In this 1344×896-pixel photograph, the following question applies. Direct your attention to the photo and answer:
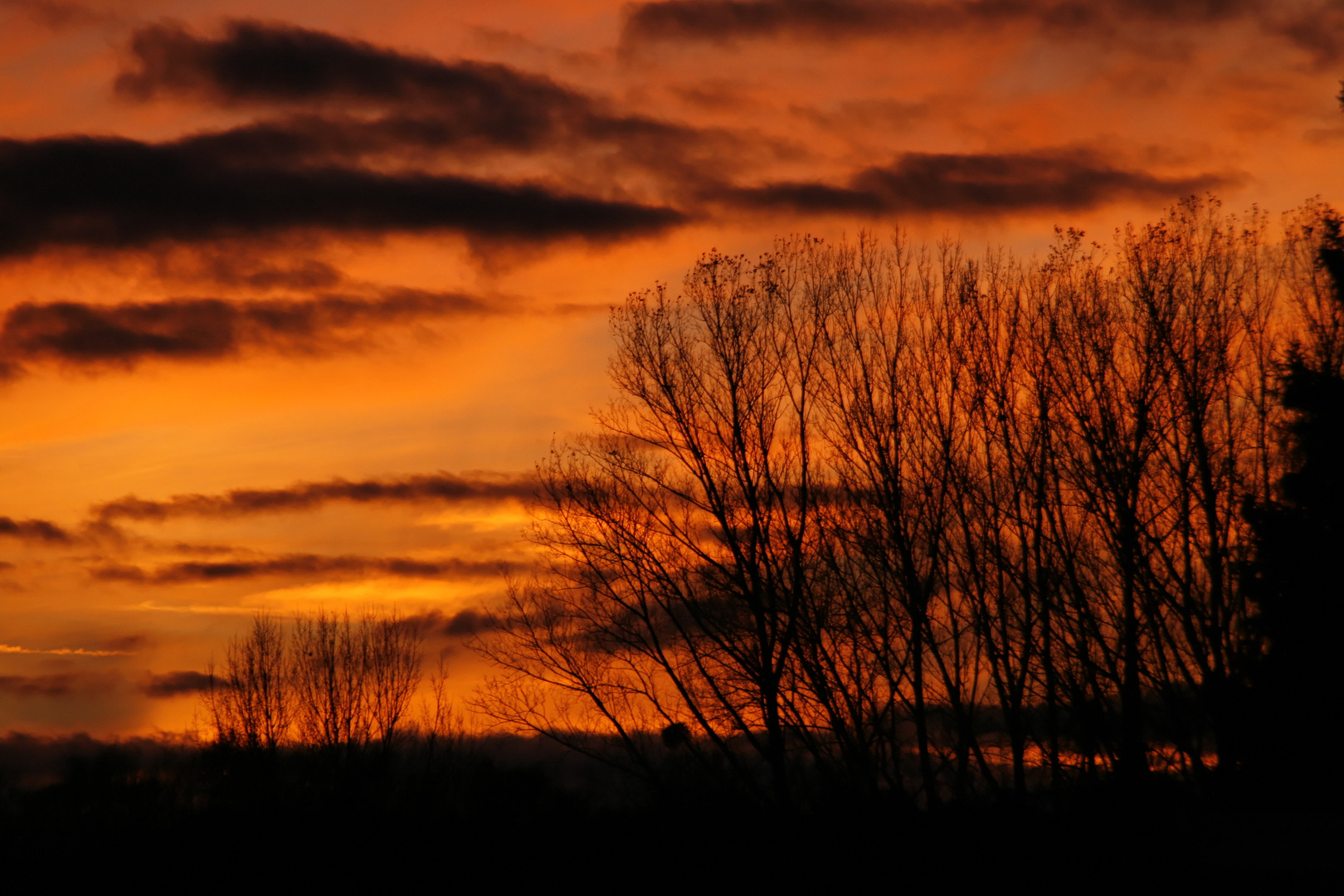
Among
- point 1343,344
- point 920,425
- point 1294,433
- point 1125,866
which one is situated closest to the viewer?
point 1125,866

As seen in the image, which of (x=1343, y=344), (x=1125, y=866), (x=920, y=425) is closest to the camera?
(x=1125, y=866)

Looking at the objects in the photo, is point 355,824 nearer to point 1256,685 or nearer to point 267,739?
point 1256,685

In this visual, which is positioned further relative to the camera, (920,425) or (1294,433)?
(920,425)

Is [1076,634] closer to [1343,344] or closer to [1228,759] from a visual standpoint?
[1228,759]

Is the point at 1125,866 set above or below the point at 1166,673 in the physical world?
below

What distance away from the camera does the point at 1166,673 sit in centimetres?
2072

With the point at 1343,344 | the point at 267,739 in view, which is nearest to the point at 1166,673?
the point at 1343,344

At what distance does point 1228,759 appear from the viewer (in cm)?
1842

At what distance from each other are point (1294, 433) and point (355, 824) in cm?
1685

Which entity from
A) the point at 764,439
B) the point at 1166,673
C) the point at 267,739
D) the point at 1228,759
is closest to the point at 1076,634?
the point at 1166,673

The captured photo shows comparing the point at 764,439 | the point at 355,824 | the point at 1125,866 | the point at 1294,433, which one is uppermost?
the point at 764,439

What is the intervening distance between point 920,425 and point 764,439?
3182 mm

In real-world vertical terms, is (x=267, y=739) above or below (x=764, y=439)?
below

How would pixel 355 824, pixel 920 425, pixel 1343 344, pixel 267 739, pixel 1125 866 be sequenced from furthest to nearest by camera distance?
pixel 267 739
pixel 920 425
pixel 1343 344
pixel 355 824
pixel 1125 866
